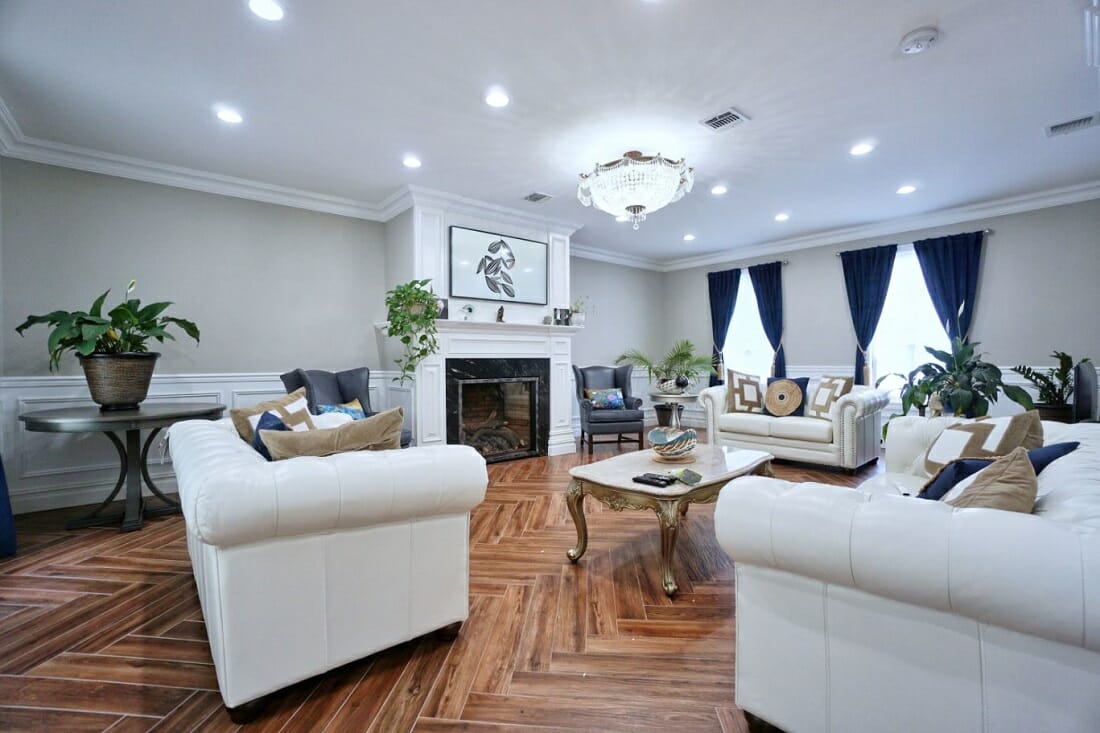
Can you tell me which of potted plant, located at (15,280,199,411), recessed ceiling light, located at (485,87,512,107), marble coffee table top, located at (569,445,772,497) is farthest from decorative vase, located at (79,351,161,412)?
marble coffee table top, located at (569,445,772,497)

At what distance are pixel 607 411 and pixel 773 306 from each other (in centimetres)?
292

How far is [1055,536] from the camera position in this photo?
835mm

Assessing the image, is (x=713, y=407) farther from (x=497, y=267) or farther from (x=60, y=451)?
(x=60, y=451)

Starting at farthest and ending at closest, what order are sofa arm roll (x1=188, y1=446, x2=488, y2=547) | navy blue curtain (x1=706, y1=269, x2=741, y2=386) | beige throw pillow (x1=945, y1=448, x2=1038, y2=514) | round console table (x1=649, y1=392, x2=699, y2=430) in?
1. navy blue curtain (x1=706, y1=269, x2=741, y2=386)
2. round console table (x1=649, y1=392, x2=699, y2=430)
3. sofa arm roll (x1=188, y1=446, x2=488, y2=547)
4. beige throw pillow (x1=945, y1=448, x2=1038, y2=514)

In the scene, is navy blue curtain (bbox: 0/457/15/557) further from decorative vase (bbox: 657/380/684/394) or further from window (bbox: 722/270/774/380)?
window (bbox: 722/270/774/380)

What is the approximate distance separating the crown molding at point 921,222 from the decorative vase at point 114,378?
15.5ft

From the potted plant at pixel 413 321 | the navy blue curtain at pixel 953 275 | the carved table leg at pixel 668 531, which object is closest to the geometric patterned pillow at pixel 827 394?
the navy blue curtain at pixel 953 275

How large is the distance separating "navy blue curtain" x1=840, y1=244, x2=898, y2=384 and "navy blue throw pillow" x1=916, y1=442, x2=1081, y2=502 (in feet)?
15.2

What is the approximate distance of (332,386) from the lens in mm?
3910

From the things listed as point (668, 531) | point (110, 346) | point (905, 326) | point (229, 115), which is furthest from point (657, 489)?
point (905, 326)


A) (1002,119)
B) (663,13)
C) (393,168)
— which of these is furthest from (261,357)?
(1002,119)

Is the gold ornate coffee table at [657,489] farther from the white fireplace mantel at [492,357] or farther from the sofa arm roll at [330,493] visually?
the white fireplace mantel at [492,357]

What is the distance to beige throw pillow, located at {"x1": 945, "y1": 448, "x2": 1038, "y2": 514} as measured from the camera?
108 cm

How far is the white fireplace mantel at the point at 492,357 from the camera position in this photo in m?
4.38
